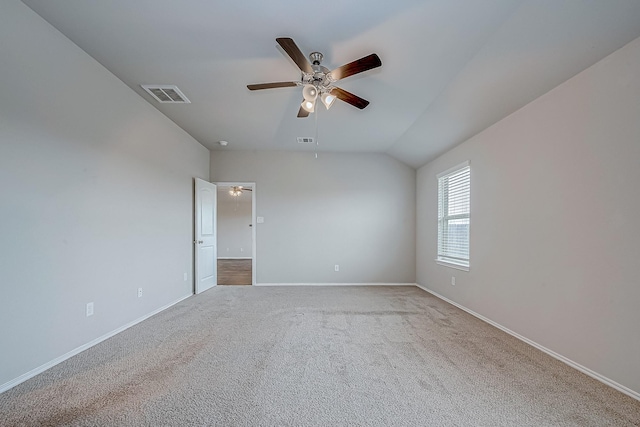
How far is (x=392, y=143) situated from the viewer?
191 inches

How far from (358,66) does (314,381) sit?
2338 mm

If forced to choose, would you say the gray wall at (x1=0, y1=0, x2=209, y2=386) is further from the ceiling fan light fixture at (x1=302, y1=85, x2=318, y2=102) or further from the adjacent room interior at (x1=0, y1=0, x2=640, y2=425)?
the ceiling fan light fixture at (x1=302, y1=85, x2=318, y2=102)

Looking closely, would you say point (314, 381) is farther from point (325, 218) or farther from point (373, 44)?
point (325, 218)

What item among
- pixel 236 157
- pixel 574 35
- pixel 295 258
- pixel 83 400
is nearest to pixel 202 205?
pixel 236 157

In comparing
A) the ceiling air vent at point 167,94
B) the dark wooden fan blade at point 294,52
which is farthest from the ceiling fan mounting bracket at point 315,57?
the ceiling air vent at point 167,94

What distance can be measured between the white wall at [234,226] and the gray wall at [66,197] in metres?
7.08

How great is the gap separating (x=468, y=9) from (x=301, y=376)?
2858 millimetres

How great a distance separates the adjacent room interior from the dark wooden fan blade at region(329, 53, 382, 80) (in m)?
0.02

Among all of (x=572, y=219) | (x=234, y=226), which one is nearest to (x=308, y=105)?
(x=572, y=219)

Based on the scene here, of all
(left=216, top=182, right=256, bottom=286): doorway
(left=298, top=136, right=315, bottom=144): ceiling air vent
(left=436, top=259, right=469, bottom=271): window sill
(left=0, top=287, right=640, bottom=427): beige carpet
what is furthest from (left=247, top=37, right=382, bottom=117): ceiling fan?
(left=216, top=182, right=256, bottom=286): doorway

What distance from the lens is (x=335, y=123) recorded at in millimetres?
3969

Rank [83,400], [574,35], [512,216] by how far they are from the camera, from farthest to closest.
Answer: [512,216], [574,35], [83,400]

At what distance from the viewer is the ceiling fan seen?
76.9 inches

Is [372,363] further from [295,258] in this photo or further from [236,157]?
[236,157]
